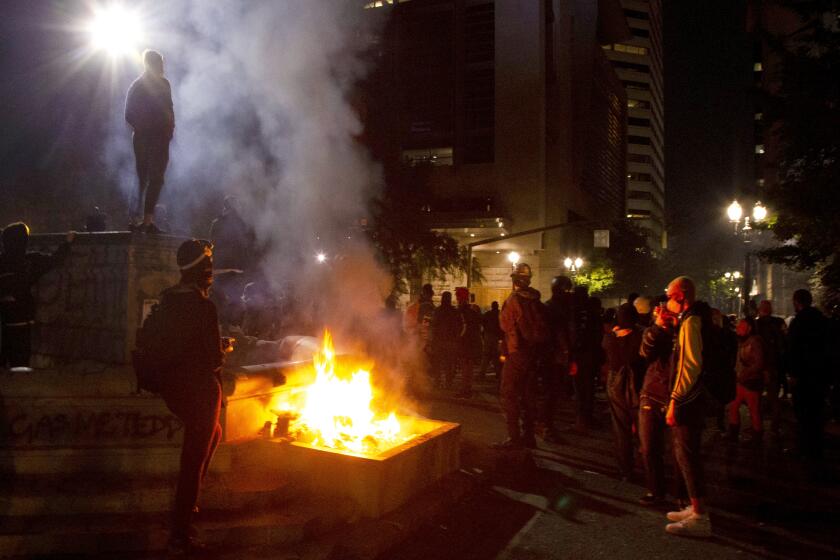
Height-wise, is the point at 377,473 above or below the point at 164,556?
above

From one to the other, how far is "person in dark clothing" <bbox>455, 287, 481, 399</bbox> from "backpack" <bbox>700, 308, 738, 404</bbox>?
6094mm

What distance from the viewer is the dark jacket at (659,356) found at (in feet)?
15.1

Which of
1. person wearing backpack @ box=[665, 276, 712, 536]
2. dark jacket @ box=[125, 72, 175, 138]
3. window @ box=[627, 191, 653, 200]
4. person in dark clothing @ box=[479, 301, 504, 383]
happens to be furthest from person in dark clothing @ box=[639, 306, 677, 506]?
window @ box=[627, 191, 653, 200]

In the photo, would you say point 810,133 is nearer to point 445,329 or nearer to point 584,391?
point 584,391

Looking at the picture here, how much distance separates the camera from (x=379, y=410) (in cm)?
540

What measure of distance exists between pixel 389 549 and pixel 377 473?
47cm

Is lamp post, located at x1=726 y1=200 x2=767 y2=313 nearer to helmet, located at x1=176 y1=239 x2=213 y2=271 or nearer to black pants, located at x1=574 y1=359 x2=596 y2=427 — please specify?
black pants, located at x1=574 y1=359 x2=596 y2=427

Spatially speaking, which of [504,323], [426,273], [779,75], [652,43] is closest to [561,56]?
[426,273]

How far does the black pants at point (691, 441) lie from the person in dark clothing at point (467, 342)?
593 cm

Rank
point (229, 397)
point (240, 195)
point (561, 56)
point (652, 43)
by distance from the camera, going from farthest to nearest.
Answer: point (652, 43) → point (561, 56) → point (240, 195) → point (229, 397)

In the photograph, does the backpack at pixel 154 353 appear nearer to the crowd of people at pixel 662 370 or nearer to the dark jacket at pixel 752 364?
the crowd of people at pixel 662 370

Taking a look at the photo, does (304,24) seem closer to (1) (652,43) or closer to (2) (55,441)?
(2) (55,441)

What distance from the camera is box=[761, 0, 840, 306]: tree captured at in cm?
998

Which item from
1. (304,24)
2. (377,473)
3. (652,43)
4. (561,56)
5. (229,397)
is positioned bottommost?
(377,473)
